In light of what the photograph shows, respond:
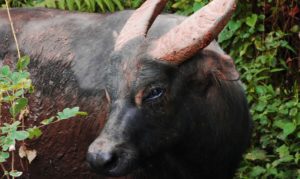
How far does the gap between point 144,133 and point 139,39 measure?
717 mm

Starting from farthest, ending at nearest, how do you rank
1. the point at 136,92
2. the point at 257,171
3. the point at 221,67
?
the point at 257,171, the point at 221,67, the point at 136,92

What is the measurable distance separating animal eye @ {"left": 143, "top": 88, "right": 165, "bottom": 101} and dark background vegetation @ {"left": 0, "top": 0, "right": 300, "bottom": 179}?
6.85 feet

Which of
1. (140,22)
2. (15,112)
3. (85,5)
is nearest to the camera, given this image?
(15,112)

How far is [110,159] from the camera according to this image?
17.1 ft

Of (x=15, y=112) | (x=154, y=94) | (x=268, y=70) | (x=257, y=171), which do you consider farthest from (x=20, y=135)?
(x=268, y=70)

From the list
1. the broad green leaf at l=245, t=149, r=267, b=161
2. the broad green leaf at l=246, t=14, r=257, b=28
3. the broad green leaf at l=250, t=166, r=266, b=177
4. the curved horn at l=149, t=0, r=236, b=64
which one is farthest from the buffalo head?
the broad green leaf at l=246, t=14, r=257, b=28

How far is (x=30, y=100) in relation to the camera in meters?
6.65

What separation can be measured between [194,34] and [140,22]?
1.95 feet

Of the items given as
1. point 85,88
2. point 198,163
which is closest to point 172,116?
point 198,163

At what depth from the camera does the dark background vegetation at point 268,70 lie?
738cm

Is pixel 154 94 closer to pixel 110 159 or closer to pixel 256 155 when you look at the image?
pixel 110 159

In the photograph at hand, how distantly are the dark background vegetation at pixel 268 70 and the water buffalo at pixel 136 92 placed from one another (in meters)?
1.22

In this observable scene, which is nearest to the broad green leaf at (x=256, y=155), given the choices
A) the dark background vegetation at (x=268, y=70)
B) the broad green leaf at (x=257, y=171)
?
the dark background vegetation at (x=268, y=70)

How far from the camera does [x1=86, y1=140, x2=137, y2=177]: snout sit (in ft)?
17.1
